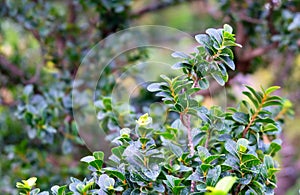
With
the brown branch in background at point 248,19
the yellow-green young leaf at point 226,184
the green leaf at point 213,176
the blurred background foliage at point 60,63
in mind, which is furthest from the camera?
the brown branch in background at point 248,19

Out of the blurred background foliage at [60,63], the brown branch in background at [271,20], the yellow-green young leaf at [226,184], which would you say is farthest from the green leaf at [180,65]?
the brown branch in background at [271,20]

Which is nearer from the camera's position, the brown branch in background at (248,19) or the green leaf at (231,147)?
the green leaf at (231,147)

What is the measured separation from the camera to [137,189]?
2.13ft

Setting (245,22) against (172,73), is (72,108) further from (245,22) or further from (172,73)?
(245,22)

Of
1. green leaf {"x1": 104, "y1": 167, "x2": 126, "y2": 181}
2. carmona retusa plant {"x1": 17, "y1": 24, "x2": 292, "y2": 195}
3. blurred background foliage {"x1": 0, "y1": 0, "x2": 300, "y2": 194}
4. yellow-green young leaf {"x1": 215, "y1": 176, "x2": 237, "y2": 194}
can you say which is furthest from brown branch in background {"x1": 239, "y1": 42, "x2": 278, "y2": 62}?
yellow-green young leaf {"x1": 215, "y1": 176, "x2": 237, "y2": 194}

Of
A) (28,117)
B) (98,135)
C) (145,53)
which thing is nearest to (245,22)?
(145,53)

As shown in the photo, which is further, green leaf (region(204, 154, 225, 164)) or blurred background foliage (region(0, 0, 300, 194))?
blurred background foliage (region(0, 0, 300, 194))

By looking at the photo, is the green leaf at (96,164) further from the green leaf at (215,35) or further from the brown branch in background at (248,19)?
the brown branch in background at (248,19)

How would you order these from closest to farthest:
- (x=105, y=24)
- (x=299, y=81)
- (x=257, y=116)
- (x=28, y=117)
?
(x=257, y=116) → (x=28, y=117) → (x=105, y=24) → (x=299, y=81)

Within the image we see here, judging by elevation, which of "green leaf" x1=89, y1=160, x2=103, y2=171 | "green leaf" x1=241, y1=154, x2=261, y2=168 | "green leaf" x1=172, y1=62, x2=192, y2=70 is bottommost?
"green leaf" x1=241, y1=154, x2=261, y2=168

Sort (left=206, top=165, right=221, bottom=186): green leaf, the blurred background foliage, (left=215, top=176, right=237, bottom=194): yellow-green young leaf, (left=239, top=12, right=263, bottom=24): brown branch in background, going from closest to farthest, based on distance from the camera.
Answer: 1. (left=215, top=176, right=237, bottom=194): yellow-green young leaf
2. (left=206, top=165, right=221, bottom=186): green leaf
3. the blurred background foliage
4. (left=239, top=12, right=263, bottom=24): brown branch in background

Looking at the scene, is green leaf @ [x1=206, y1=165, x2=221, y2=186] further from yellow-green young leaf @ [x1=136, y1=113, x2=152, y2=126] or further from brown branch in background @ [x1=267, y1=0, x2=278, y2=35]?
brown branch in background @ [x1=267, y1=0, x2=278, y2=35]

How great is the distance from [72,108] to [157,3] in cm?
63

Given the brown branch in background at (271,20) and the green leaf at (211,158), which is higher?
the brown branch in background at (271,20)
